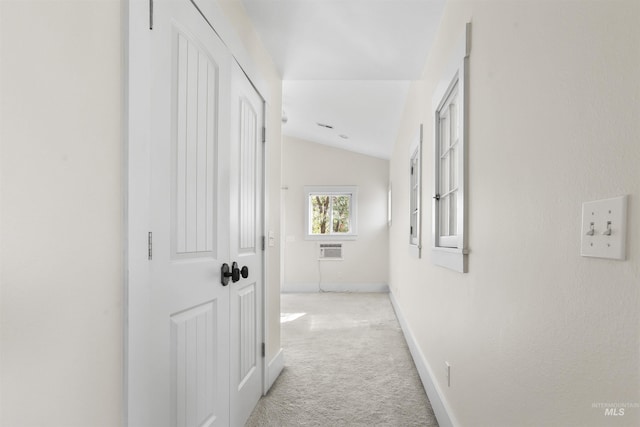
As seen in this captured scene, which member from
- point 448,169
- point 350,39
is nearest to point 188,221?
point 448,169

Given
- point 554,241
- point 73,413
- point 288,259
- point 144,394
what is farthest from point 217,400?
point 288,259

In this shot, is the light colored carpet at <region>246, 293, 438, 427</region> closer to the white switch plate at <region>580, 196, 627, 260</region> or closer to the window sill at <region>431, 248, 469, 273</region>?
the window sill at <region>431, 248, 469, 273</region>

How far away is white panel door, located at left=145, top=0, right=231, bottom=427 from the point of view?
1.33 metres

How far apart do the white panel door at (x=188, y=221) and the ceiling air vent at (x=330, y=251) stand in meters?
5.77

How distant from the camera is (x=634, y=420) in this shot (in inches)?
25.0

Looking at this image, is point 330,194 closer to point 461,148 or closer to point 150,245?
point 461,148

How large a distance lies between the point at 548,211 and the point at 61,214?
1.09 metres

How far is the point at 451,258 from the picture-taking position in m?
1.96

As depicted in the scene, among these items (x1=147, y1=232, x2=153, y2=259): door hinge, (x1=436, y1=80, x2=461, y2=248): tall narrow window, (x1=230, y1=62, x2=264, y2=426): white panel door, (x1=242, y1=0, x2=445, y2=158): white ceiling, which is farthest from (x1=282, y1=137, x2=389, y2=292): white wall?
(x1=147, y1=232, x2=153, y2=259): door hinge

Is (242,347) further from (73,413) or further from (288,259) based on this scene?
(288,259)

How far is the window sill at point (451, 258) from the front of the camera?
1.72 metres

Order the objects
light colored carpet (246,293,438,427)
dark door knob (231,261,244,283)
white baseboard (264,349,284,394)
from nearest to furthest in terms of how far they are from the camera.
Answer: dark door knob (231,261,244,283)
light colored carpet (246,293,438,427)
white baseboard (264,349,284,394)

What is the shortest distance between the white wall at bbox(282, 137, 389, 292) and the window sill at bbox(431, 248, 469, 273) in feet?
17.1

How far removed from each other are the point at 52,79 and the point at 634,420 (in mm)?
1231
